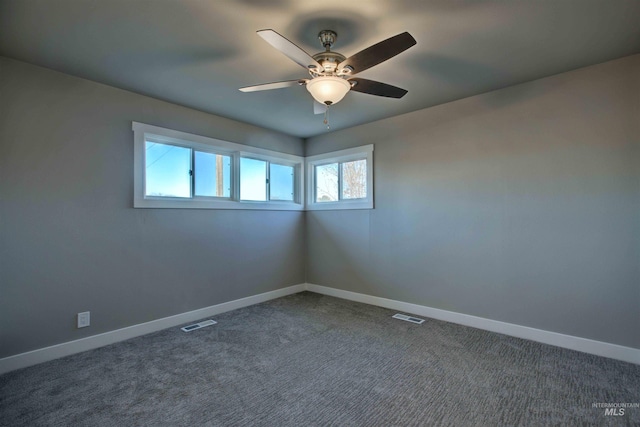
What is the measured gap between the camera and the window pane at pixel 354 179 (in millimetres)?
4383

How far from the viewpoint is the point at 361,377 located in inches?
90.0

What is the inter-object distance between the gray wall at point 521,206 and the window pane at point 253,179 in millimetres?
1466

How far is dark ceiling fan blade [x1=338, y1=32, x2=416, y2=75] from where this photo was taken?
5.61 feet

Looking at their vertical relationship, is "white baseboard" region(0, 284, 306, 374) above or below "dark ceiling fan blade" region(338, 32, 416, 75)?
below

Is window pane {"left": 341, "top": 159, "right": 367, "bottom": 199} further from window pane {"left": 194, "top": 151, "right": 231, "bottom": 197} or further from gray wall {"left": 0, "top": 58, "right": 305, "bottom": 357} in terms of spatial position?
gray wall {"left": 0, "top": 58, "right": 305, "bottom": 357}

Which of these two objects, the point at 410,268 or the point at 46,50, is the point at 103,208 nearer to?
the point at 46,50

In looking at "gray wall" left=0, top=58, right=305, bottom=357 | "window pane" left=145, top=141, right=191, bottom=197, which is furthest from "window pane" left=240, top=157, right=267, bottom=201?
"window pane" left=145, top=141, right=191, bottom=197

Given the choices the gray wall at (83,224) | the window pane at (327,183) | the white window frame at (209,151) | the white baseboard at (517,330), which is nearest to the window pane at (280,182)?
the white window frame at (209,151)

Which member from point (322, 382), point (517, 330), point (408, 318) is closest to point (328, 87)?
point (322, 382)

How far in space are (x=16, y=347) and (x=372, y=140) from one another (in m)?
4.18

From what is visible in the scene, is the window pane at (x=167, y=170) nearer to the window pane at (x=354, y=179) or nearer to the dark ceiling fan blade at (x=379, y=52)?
the window pane at (x=354, y=179)


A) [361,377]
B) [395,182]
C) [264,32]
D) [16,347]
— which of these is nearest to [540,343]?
[361,377]

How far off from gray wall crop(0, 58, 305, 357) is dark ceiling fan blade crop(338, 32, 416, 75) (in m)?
2.37

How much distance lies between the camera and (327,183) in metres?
4.86
